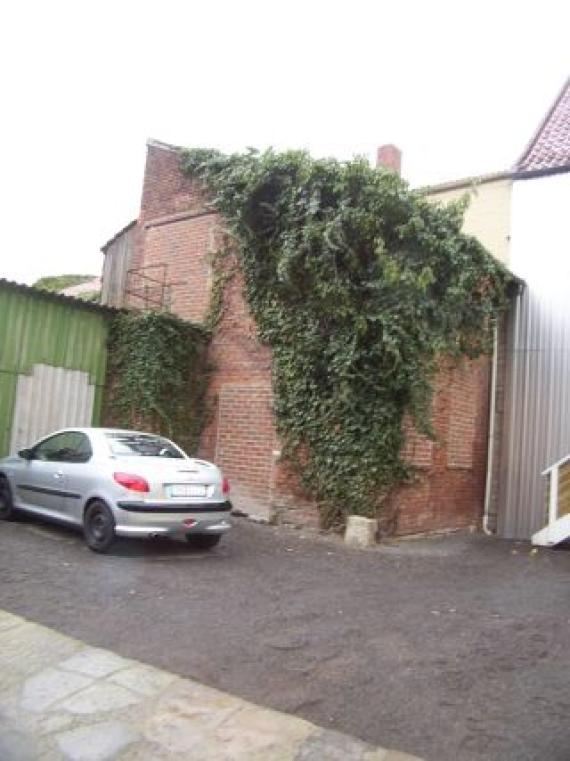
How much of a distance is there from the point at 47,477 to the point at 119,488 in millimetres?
1532

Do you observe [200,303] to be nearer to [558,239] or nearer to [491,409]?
[491,409]

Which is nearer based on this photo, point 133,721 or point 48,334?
point 133,721

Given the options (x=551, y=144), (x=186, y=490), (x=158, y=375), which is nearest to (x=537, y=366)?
(x=551, y=144)

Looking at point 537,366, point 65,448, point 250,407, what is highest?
point 537,366

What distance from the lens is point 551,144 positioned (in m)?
14.3

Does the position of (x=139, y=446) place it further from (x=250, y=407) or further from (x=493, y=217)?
(x=493, y=217)

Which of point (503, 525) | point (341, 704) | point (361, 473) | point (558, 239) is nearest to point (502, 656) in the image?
point (341, 704)

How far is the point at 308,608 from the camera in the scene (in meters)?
6.37

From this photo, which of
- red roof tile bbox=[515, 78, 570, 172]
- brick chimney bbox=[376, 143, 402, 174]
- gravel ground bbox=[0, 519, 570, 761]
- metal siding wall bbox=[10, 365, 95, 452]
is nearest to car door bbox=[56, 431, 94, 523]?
gravel ground bbox=[0, 519, 570, 761]

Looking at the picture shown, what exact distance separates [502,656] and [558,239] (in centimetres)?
989

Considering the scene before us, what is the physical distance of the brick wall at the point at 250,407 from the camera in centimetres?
1106

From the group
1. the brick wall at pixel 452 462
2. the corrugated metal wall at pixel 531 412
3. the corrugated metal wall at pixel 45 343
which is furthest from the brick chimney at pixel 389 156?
the corrugated metal wall at pixel 45 343

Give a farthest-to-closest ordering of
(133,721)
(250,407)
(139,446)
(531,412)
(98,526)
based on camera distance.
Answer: (531,412) → (250,407) → (139,446) → (98,526) → (133,721)

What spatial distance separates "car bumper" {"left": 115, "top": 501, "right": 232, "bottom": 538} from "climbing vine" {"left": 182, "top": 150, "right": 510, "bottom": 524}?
281 cm
